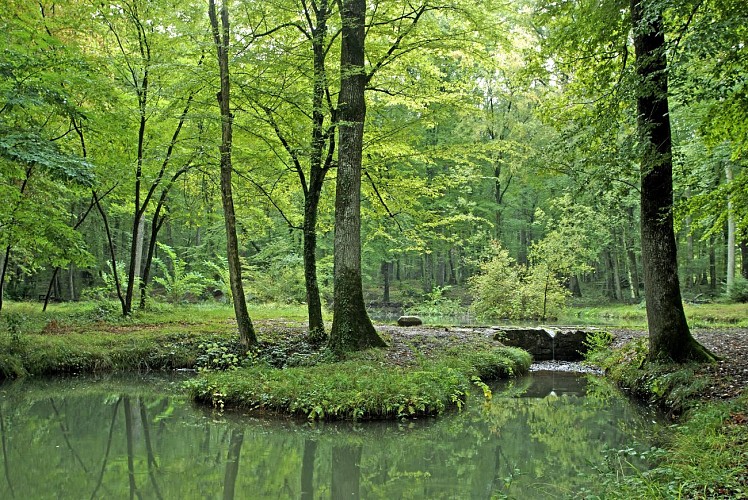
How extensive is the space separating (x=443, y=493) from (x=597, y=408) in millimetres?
4475

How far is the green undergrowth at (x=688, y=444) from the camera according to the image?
392 cm

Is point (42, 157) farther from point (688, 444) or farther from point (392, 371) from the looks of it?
point (688, 444)

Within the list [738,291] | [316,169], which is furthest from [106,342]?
[738,291]

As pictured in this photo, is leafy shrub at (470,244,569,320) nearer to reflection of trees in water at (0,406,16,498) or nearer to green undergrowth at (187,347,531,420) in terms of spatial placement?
green undergrowth at (187,347,531,420)

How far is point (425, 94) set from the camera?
11484mm

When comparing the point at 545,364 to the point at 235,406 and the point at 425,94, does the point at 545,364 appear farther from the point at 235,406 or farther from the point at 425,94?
the point at 235,406

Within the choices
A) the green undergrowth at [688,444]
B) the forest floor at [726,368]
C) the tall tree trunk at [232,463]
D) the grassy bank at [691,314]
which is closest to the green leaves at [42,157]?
the tall tree trunk at [232,463]

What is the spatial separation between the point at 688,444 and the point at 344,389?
13.5ft

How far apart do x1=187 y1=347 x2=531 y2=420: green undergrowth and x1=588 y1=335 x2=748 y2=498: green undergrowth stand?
2708mm

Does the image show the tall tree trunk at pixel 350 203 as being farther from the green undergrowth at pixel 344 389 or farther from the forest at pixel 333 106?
the green undergrowth at pixel 344 389

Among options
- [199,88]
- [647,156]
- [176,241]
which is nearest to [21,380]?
[199,88]

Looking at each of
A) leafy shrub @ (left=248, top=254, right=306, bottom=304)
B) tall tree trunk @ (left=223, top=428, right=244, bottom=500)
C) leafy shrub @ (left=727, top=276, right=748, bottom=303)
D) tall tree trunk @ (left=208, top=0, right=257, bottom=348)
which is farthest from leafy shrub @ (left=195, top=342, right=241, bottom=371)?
leafy shrub @ (left=727, top=276, right=748, bottom=303)

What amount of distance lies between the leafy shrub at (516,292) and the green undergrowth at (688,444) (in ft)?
40.4

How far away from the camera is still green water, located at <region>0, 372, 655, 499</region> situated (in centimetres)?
490
